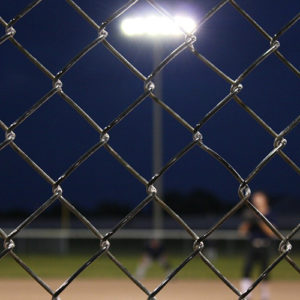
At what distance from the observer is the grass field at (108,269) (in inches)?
648

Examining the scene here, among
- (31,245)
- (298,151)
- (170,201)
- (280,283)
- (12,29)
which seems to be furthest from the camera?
(170,201)

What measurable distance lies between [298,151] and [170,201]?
42873 millimetres

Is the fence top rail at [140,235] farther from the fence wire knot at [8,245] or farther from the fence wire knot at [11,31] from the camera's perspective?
the fence wire knot at [11,31]

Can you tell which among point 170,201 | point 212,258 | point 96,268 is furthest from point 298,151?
point 170,201

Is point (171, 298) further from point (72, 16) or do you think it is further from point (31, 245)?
point (31, 245)

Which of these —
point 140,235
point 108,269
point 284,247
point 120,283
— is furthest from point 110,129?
point 140,235

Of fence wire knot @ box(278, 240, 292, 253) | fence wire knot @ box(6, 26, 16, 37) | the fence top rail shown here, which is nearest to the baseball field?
the fence top rail

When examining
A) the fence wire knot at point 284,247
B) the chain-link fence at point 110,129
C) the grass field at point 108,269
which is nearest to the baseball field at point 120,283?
the grass field at point 108,269

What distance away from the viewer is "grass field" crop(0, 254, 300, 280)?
16.5m

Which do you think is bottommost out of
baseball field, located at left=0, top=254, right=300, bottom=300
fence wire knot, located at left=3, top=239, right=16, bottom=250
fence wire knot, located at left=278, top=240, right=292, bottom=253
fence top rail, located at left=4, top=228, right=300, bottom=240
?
fence wire knot, located at left=278, top=240, right=292, bottom=253

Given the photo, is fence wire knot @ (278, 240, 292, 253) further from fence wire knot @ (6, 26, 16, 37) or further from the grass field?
the grass field

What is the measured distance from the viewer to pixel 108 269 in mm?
18141

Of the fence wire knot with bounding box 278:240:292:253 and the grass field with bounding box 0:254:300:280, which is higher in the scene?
the grass field with bounding box 0:254:300:280

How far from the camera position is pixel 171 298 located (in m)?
12.3
